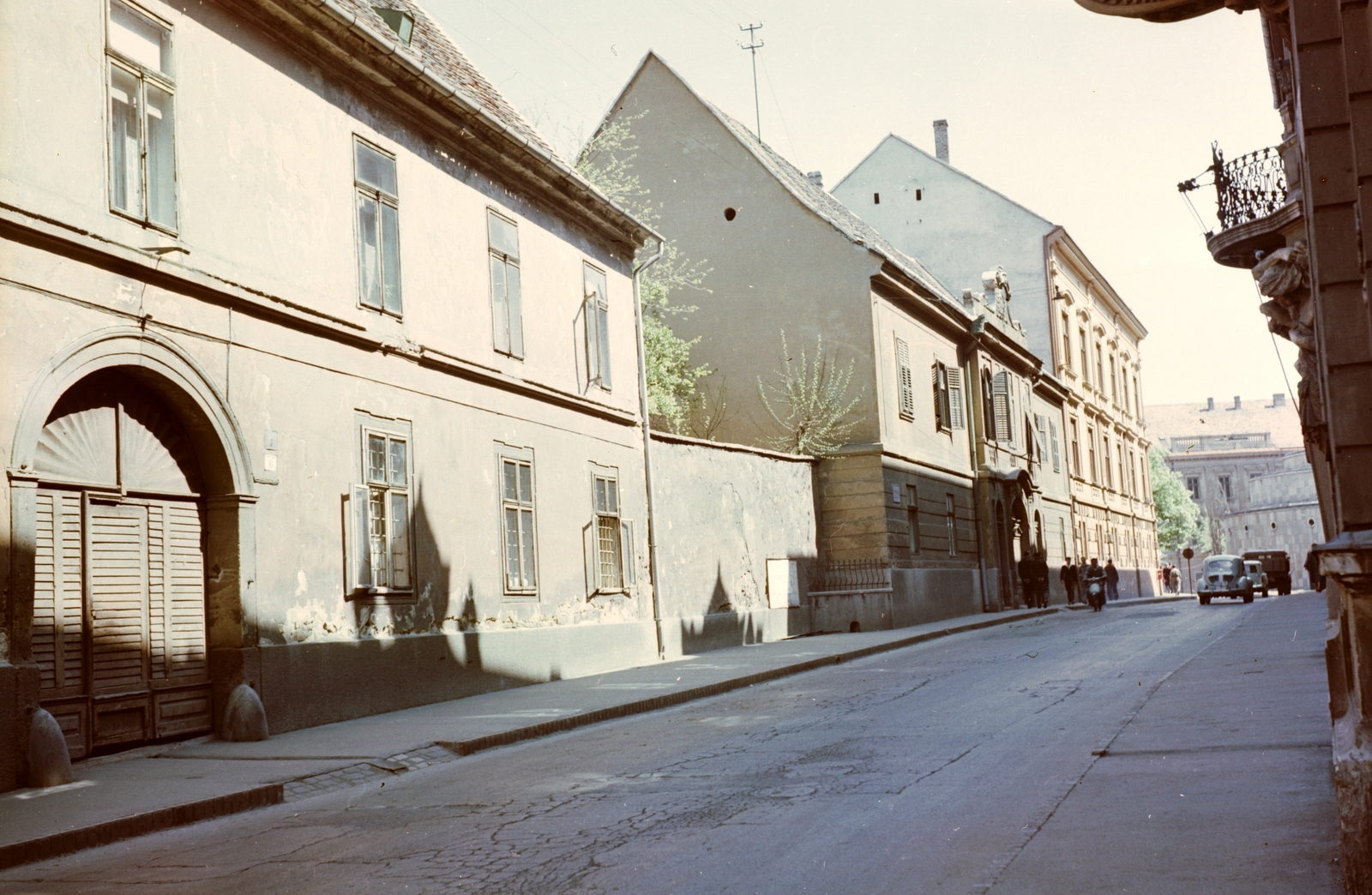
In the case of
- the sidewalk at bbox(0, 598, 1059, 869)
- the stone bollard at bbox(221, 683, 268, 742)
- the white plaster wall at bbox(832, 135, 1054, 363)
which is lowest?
the sidewalk at bbox(0, 598, 1059, 869)

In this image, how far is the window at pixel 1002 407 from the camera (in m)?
39.8

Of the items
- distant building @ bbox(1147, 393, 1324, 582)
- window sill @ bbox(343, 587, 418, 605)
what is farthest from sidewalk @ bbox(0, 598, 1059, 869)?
distant building @ bbox(1147, 393, 1324, 582)

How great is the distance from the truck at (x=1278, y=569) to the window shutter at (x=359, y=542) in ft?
154

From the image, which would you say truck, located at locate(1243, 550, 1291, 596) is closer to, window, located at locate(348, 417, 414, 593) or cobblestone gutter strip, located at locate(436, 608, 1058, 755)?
cobblestone gutter strip, located at locate(436, 608, 1058, 755)

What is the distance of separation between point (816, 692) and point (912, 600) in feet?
52.4

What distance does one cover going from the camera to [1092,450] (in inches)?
2179

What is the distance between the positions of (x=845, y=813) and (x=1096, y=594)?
33.8 meters

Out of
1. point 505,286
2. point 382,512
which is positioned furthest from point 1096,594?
point 382,512

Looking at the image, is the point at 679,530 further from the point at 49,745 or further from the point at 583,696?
the point at 49,745

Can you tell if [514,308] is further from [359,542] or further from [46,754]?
[46,754]

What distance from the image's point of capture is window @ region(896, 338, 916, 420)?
3198cm

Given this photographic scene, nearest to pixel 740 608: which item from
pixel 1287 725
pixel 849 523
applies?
pixel 849 523

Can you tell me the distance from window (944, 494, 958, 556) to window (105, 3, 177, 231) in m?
25.7

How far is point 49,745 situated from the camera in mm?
9797
